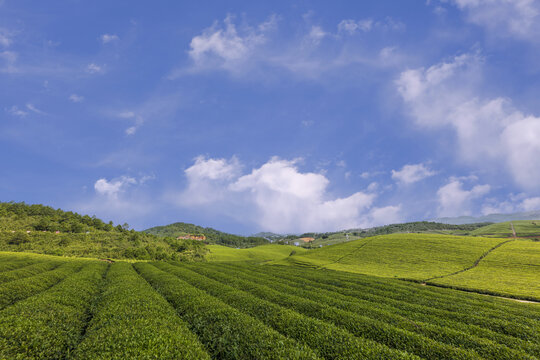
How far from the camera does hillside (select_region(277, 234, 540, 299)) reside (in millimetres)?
46406

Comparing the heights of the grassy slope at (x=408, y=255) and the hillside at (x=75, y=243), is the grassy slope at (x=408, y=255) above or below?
below

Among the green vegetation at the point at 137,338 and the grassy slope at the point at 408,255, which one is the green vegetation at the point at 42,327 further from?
the grassy slope at the point at 408,255

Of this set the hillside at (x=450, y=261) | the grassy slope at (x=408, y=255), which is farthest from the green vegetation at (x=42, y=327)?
the grassy slope at (x=408, y=255)

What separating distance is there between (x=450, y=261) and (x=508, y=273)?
15764mm

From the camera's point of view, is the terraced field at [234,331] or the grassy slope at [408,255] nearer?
the terraced field at [234,331]

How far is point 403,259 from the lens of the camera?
76.4 m

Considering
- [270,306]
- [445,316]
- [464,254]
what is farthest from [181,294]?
[464,254]

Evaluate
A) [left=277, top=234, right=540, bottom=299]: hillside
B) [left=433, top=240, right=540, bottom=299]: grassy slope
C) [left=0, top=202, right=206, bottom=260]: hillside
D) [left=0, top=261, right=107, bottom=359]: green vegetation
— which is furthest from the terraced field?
[left=0, top=202, right=206, bottom=260]: hillside

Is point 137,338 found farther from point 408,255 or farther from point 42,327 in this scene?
point 408,255

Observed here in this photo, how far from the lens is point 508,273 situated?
5325 centimetres

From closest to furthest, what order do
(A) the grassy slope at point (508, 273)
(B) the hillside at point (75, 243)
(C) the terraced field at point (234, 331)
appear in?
(C) the terraced field at point (234, 331) < (A) the grassy slope at point (508, 273) < (B) the hillside at point (75, 243)

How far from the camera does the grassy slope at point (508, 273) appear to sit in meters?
40.6

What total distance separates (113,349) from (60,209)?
9504 inches

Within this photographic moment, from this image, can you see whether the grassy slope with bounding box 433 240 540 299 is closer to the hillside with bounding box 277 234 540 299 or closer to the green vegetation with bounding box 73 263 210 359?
the hillside with bounding box 277 234 540 299
